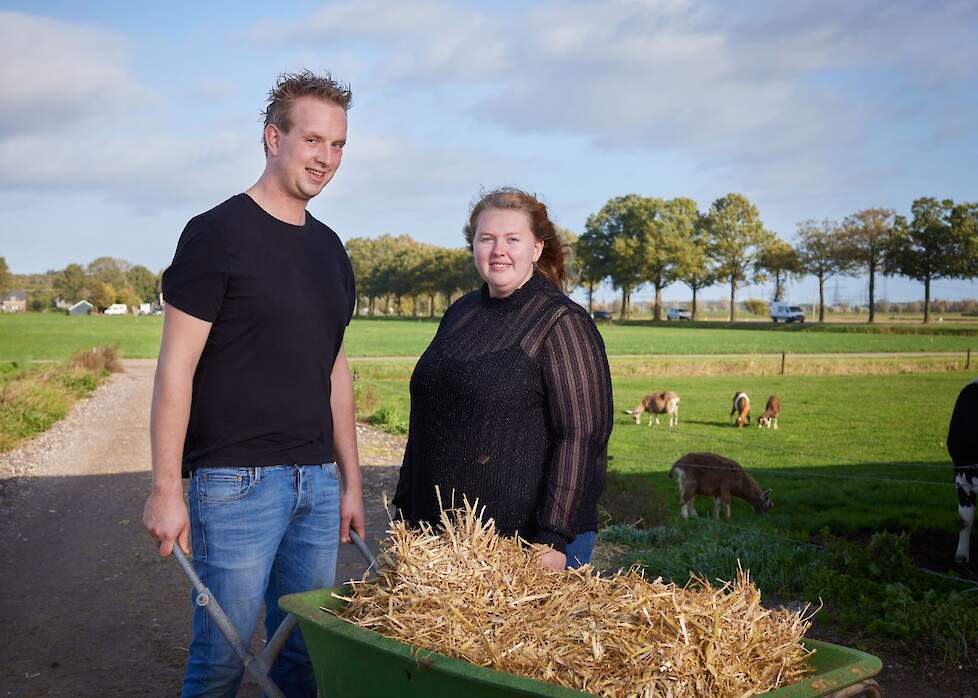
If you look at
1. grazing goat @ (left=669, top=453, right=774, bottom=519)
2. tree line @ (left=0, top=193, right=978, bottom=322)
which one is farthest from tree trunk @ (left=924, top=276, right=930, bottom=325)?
grazing goat @ (left=669, top=453, right=774, bottom=519)

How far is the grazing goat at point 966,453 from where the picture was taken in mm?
7333

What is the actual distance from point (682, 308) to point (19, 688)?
320ft

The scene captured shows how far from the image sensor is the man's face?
8.55 feet

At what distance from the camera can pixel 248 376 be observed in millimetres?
2559

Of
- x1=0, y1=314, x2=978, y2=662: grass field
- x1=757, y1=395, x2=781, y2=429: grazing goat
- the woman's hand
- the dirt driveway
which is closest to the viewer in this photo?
the woman's hand

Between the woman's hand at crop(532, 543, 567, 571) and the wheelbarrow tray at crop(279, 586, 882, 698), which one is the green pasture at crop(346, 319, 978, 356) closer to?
the woman's hand at crop(532, 543, 567, 571)

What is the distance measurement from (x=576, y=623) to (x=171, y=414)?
4.08ft

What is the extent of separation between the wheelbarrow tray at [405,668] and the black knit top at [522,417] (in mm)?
552

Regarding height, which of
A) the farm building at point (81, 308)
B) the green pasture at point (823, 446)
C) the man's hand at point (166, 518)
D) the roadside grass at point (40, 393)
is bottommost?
the green pasture at point (823, 446)

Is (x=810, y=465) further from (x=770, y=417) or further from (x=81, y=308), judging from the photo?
(x=81, y=308)

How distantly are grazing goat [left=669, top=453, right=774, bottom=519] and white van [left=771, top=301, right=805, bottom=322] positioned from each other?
64653 mm

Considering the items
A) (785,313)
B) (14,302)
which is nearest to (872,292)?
(785,313)

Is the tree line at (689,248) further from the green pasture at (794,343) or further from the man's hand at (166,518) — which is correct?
the man's hand at (166,518)

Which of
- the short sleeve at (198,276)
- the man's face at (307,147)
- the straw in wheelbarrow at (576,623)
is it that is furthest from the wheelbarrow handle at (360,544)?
the man's face at (307,147)
